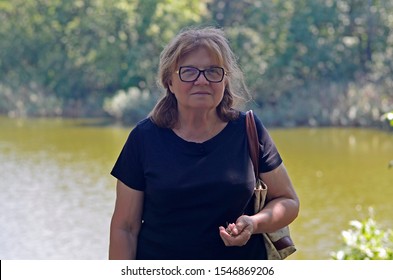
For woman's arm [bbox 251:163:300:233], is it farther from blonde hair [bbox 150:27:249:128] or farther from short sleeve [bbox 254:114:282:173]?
blonde hair [bbox 150:27:249:128]

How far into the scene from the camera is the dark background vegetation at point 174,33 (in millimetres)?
27656

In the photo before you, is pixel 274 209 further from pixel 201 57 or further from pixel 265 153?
pixel 201 57

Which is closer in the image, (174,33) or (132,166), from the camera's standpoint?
(132,166)

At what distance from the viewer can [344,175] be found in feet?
52.9

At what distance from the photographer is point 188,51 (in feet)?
9.14

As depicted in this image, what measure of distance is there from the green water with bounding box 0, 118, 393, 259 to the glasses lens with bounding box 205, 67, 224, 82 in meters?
7.40

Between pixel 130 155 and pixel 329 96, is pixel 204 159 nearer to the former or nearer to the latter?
pixel 130 155

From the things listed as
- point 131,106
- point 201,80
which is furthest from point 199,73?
point 131,106

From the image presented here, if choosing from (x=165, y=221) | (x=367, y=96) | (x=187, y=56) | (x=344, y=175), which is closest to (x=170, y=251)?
(x=165, y=221)

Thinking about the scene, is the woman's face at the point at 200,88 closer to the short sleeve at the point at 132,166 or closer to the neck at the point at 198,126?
the neck at the point at 198,126

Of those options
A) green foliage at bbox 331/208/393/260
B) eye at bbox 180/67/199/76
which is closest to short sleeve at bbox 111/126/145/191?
eye at bbox 180/67/199/76

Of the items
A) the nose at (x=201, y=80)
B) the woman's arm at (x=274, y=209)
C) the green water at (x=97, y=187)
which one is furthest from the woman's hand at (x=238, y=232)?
the green water at (x=97, y=187)

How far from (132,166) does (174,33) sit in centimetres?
2965

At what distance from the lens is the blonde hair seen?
2779mm
